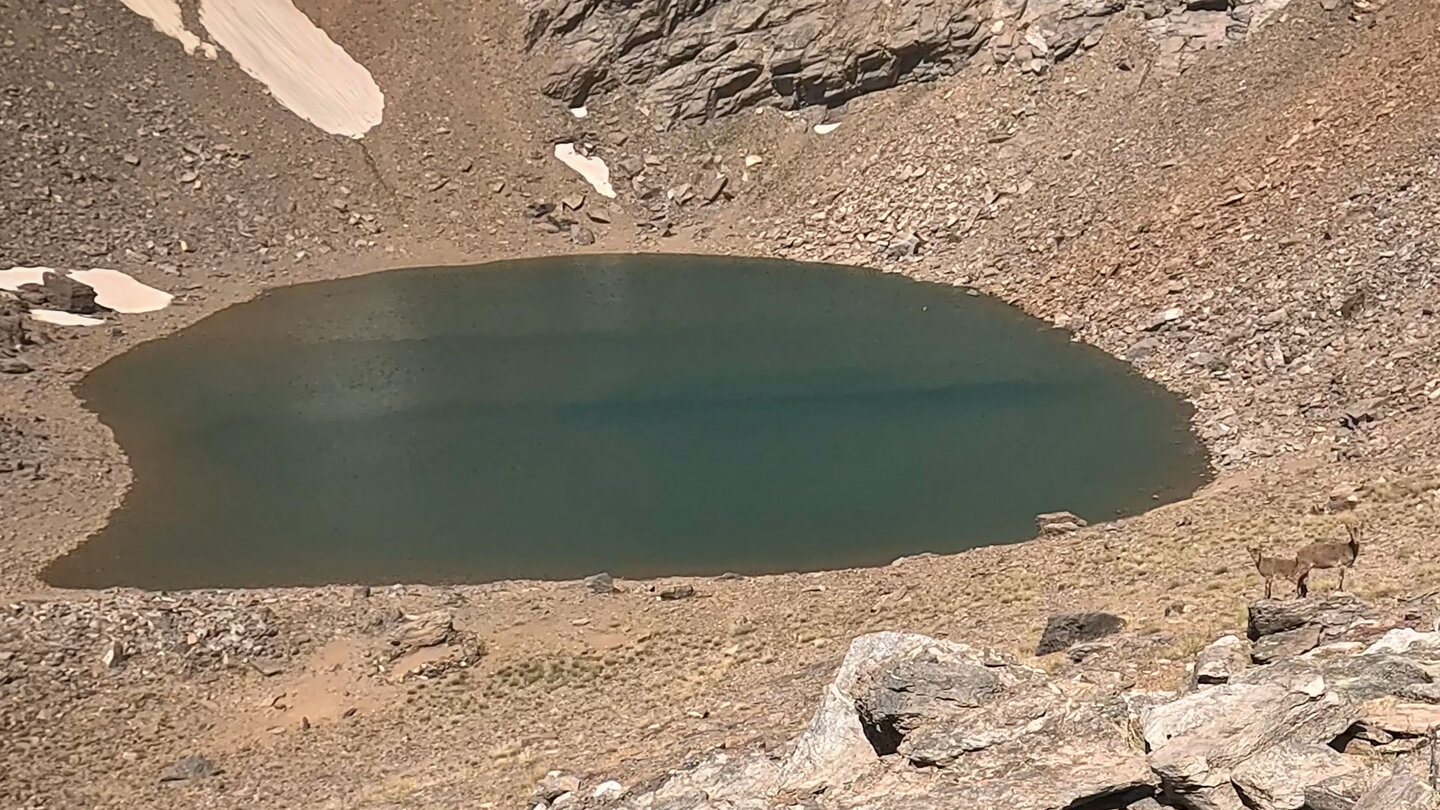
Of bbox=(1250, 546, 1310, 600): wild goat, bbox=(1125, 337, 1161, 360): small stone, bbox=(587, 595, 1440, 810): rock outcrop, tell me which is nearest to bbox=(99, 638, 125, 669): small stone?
bbox=(587, 595, 1440, 810): rock outcrop

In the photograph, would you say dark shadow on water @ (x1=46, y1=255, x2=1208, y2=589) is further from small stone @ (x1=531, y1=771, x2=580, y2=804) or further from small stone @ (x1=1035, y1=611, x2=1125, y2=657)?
small stone @ (x1=531, y1=771, x2=580, y2=804)

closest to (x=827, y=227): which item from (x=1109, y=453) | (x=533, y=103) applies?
(x=533, y=103)

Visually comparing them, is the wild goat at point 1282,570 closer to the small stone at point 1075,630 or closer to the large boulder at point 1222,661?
the small stone at point 1075,630

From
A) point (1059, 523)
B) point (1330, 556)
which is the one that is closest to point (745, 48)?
point (1059, 523)

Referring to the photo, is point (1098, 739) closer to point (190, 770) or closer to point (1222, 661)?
point (1222, 661)

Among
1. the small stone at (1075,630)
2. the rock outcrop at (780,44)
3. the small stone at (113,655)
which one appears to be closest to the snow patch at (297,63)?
the rock outcrop at (780,44)

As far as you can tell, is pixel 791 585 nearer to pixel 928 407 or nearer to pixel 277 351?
pixel 928 407
